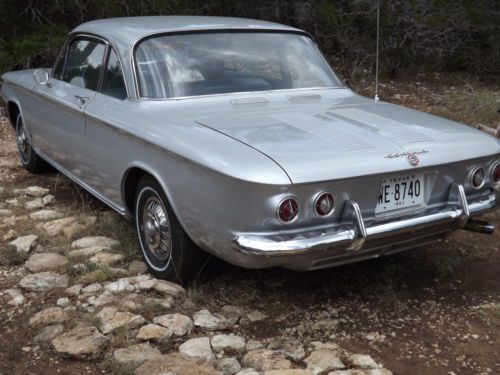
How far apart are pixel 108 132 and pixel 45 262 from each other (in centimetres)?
92

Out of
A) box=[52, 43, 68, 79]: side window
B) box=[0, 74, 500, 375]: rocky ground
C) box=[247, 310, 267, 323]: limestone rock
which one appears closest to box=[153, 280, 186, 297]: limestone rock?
box=[0, 74, 500, 375]: rocky ground

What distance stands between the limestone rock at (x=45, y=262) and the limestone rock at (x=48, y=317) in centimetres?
62

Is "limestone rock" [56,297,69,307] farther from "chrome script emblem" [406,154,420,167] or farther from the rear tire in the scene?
the rear tire

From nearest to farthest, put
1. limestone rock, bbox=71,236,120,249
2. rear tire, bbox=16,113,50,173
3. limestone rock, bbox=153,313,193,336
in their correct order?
1. limestone rock, bbox=153,313,193,336
2. limestone rock, bbox=71,236,120,249
3. rear tire, bbox=16,113,50,173

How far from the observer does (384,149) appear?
3.25 m

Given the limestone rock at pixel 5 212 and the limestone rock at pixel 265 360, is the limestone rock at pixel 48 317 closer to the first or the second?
the limestone rock at pixel 265 360

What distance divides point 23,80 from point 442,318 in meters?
4.19

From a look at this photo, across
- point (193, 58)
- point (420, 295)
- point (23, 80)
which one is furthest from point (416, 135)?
point (23, 80)

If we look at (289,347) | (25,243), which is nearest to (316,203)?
(289,347)

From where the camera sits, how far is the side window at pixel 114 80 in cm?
421

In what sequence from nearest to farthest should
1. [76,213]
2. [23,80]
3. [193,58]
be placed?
[193,58], [76,213], [23,80]

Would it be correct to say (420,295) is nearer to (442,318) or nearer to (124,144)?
(442,318)

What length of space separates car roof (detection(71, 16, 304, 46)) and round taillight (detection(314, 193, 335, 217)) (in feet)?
6.04

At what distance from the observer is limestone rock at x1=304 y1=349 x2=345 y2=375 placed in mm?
2986
